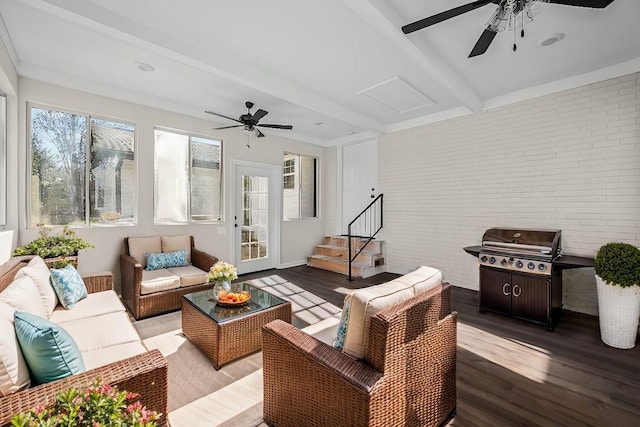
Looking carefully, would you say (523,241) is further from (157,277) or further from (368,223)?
(157,277)

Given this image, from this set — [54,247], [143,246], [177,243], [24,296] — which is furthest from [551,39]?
[54,247]

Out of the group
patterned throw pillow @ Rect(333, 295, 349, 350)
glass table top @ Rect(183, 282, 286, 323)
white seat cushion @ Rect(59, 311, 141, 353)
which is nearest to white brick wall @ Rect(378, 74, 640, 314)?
glass table top @ Rect(183, 282, 286, 323)

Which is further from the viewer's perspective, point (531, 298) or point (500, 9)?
point (531, 298)

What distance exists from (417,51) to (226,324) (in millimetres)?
3067

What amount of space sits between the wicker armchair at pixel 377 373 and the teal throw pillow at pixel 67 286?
196cm

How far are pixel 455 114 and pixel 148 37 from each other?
428 cm

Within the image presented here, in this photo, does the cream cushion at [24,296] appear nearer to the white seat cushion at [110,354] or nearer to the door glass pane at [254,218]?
the white seat cushion at [110,354]

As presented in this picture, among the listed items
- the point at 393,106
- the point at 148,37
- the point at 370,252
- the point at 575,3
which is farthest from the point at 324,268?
the point at 575,3

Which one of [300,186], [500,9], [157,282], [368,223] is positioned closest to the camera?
[500,9]

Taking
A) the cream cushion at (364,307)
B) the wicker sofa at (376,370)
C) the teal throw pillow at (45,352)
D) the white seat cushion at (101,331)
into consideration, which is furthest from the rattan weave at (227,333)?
the cream cushion at (364,307)

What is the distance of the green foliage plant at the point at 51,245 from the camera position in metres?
3.02

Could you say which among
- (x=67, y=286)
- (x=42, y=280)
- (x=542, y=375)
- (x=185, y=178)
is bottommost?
(x=542, y=375)

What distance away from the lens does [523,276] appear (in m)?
3.31

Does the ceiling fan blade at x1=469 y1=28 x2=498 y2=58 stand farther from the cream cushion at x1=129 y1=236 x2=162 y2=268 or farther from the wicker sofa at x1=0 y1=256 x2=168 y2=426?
the cream cushion at x1=129 y1=236 x2=162 y2=268
